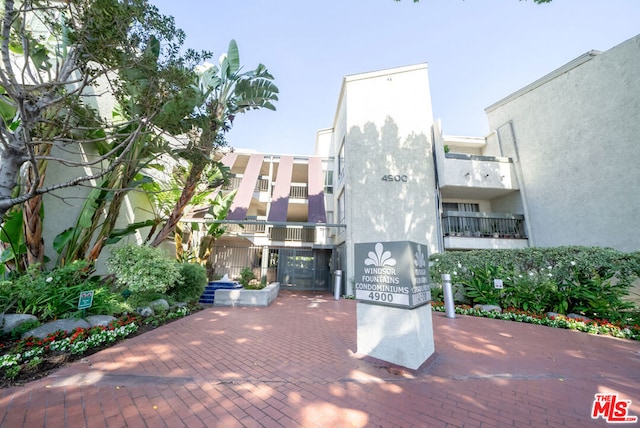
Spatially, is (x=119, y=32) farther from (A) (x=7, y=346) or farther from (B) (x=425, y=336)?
(B) (x=425, y=336)

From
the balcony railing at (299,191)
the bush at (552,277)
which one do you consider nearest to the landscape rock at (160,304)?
the bush at (552,277)

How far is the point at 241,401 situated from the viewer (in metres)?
3.03

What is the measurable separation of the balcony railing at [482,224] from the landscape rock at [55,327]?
13.7m

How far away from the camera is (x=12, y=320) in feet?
15.7

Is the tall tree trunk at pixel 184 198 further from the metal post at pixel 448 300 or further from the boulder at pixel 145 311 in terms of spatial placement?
the metal post at pixel 448 300

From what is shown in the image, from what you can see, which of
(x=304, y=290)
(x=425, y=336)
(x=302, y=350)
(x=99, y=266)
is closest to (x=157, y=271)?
(x=99, y=266)

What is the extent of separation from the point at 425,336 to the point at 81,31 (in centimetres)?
791

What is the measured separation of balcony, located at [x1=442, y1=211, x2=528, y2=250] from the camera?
471 inches

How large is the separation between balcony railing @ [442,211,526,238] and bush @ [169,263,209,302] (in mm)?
11594

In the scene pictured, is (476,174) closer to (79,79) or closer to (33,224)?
(79,79)

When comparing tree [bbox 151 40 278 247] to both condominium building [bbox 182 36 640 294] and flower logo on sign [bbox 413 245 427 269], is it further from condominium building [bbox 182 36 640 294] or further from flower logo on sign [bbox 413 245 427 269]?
flower logo on sign [bbox 413 245 427 269]

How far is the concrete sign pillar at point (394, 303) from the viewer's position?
4.16 m

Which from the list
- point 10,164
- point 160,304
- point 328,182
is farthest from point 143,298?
point 328,182

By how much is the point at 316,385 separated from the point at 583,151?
1366cm
